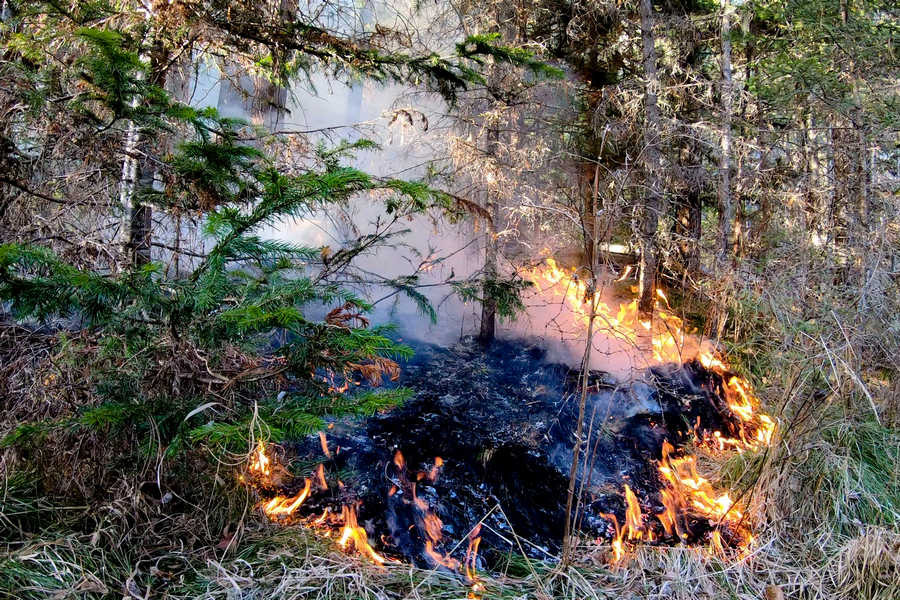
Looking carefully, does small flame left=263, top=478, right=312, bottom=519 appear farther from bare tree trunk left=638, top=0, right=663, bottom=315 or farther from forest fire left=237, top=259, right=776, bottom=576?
bare tree trunk left=638, top=0, right=663, bottom=315

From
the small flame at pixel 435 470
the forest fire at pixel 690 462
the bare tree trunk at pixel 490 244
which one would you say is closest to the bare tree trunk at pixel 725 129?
the forest fire at pixel 690 462

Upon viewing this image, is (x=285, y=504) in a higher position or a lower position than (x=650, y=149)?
lower

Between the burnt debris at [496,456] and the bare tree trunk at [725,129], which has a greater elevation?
the bare tree trunk at [725,129]

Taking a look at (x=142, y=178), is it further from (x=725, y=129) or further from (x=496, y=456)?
(x=725, y=129)

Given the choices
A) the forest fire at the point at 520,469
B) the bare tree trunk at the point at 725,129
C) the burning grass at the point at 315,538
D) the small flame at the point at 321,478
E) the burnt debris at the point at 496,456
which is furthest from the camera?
the bare tree trunk at the point at 725,129

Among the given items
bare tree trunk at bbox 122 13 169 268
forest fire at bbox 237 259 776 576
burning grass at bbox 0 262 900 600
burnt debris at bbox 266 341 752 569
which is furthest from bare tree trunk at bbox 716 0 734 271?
bare tree trunk at bbox 122 13 169 268

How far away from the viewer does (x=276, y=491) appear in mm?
4055

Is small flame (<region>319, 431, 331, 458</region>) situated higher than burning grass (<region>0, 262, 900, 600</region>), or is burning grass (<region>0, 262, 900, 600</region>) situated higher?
burning grass (<region>0, 262, 900, 600</region>)

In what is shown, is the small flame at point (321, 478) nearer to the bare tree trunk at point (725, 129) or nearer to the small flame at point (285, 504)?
the small flame at point (285, 504)

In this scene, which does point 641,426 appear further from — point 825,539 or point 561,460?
point 825,539

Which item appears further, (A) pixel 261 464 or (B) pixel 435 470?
(B) pixel 435 470

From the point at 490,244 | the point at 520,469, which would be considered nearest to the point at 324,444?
the point at 520,469

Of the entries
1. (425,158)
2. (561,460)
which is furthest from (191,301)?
(425,158)

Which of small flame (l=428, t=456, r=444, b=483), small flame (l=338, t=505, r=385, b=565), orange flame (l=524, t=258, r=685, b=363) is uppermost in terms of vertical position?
orange flame (l=524, t=258, r=685, b=363)
